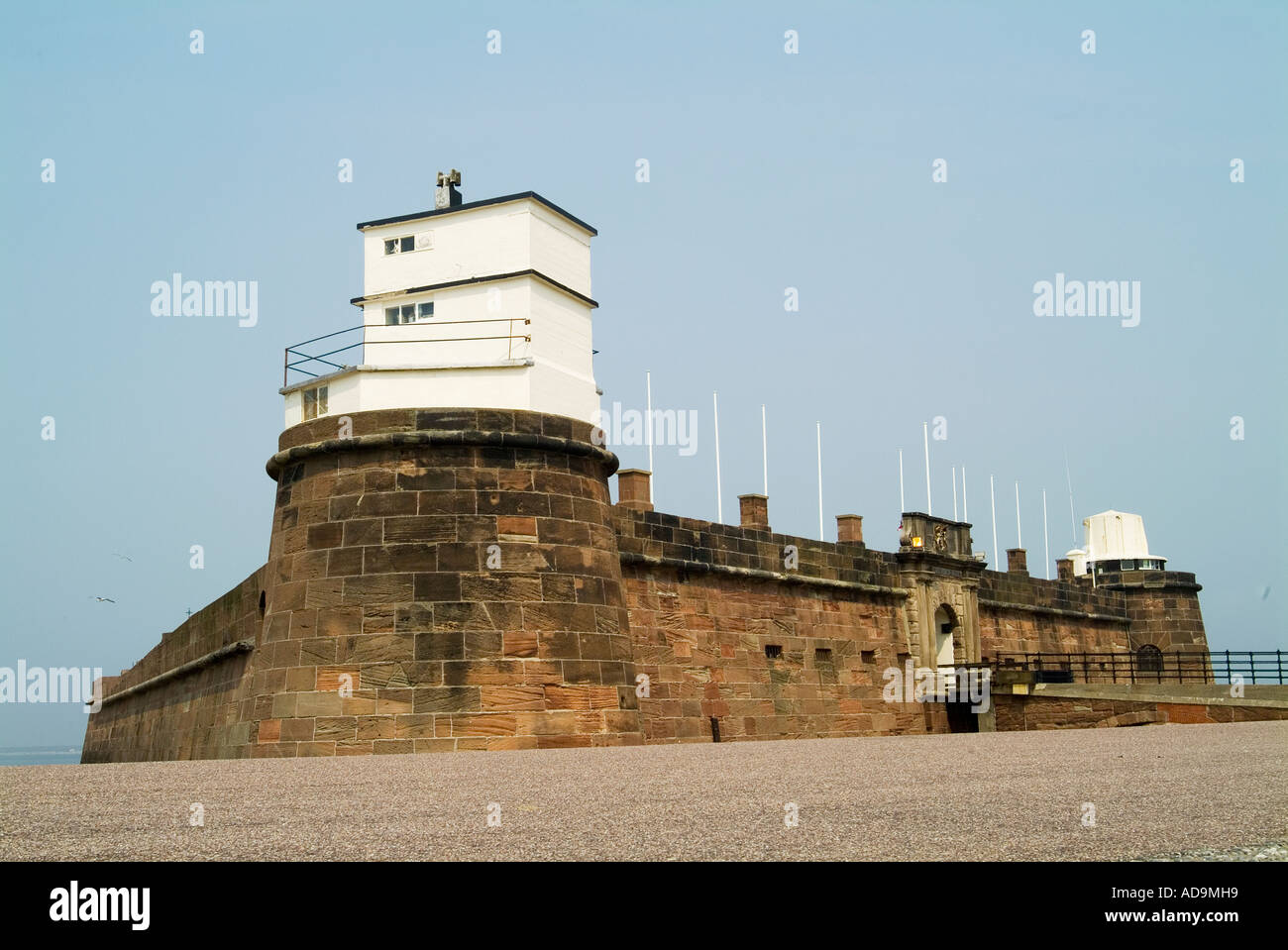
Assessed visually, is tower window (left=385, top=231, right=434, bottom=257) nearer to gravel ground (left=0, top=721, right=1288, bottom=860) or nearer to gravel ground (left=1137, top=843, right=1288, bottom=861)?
gravel ground (left=0, top=721, right=1288, bottom=860)

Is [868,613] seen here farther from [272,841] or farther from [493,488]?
[272,841]

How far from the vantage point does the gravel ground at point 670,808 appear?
596 centimetres

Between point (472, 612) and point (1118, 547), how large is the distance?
1182 inches

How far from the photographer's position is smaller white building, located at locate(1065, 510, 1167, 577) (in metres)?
41.5

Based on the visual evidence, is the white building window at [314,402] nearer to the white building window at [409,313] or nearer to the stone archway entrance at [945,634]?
the white building window at [409,313]

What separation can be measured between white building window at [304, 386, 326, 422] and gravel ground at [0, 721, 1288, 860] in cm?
749

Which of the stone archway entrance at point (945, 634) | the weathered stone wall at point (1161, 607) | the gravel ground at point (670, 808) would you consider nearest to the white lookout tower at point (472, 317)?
the gravel ground at point (670, 808)

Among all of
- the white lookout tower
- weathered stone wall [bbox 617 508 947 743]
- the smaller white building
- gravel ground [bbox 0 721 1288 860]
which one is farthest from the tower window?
the smaller white building

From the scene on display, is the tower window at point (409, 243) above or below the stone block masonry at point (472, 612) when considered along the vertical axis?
above

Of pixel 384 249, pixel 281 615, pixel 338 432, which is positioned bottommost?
pixel 281 615

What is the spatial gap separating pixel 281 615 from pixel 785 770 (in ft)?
30.0

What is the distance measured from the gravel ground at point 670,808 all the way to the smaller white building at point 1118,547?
30315mm
